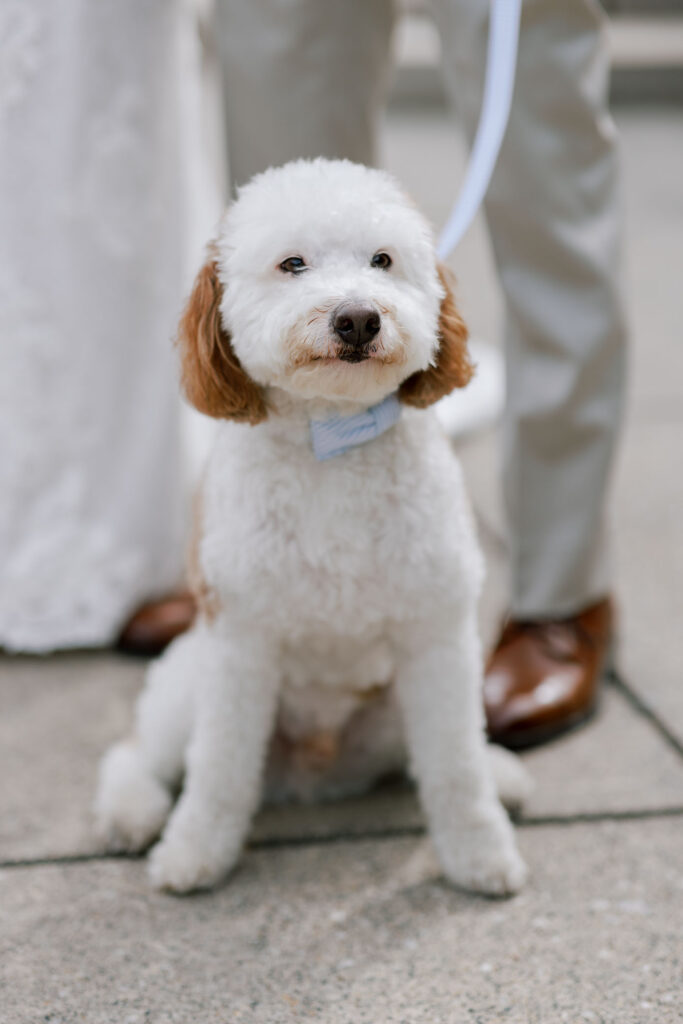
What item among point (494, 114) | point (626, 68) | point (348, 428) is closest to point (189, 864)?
point (348, 428)

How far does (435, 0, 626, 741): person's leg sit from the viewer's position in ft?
5.78

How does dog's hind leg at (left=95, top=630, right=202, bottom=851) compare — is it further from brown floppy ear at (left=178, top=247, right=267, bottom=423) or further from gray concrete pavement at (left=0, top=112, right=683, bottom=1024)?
brown floppy ear at (left=178, top=247, right=267, bottom=423)

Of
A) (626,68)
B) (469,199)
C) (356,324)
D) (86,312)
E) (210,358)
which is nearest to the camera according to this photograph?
(356,324)

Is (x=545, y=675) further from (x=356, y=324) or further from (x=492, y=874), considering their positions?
(x=356, y=324)

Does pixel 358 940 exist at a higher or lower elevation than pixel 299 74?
lower

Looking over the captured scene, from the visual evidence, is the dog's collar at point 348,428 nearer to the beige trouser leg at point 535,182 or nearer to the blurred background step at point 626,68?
the beige trouser leg at point 535,182

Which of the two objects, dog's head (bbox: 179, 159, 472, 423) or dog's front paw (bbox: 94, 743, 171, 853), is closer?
dog's head (bbox: 179, 159, 472, 423)

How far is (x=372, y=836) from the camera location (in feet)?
5.50

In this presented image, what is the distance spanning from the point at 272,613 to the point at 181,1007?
48cm

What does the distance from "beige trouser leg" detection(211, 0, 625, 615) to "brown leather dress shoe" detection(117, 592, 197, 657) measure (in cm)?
66

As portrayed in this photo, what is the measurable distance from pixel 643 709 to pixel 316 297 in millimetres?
1132

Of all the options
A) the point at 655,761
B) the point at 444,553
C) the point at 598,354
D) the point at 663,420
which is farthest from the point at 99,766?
the point at 663,420

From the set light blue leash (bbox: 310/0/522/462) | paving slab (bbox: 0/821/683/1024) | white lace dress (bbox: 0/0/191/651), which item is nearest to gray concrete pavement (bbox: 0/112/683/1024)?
paving slab (bbox: 0/821/683/1024)

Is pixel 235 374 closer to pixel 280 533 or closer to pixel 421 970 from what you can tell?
pixel 280 533
